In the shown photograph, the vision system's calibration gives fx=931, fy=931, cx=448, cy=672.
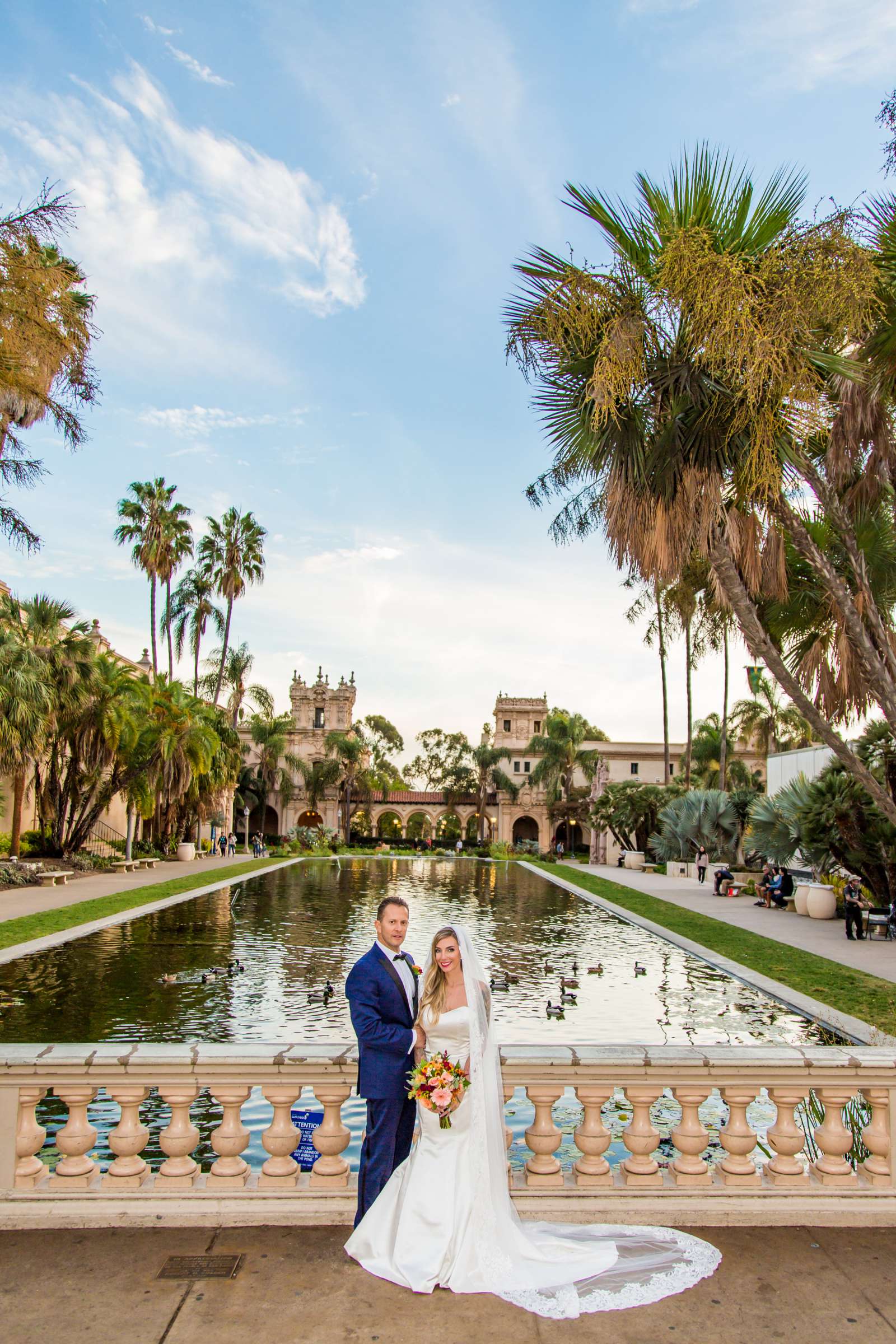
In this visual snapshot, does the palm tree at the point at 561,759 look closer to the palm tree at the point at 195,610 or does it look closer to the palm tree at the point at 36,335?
the palm tree at the point at 195,610

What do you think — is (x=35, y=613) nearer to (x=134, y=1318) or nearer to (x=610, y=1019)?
(x=610, y=1019)

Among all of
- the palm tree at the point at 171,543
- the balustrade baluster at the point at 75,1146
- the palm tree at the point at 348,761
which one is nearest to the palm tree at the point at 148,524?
the palm tree at the point at 171,543

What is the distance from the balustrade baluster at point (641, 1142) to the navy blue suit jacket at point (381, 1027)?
114cm

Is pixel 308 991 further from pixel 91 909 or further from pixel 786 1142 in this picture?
pixel 91 909

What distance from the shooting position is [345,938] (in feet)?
56.6

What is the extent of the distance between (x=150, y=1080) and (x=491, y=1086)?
1.61 metres

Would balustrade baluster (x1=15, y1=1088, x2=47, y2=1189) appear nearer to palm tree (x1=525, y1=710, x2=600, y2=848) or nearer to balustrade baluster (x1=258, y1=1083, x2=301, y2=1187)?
balustrade baluster (x1=258, y1=1083, x2=301, y2=1187)

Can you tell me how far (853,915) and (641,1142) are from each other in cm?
1538

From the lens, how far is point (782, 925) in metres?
21.0

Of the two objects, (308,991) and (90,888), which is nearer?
(308,991)

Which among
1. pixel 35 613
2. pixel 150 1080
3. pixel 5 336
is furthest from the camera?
pixel 35 613

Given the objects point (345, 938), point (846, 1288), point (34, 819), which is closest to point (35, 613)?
point (34, 819)

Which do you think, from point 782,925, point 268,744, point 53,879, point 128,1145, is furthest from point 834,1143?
point 268,744

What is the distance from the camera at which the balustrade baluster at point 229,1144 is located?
436cm
